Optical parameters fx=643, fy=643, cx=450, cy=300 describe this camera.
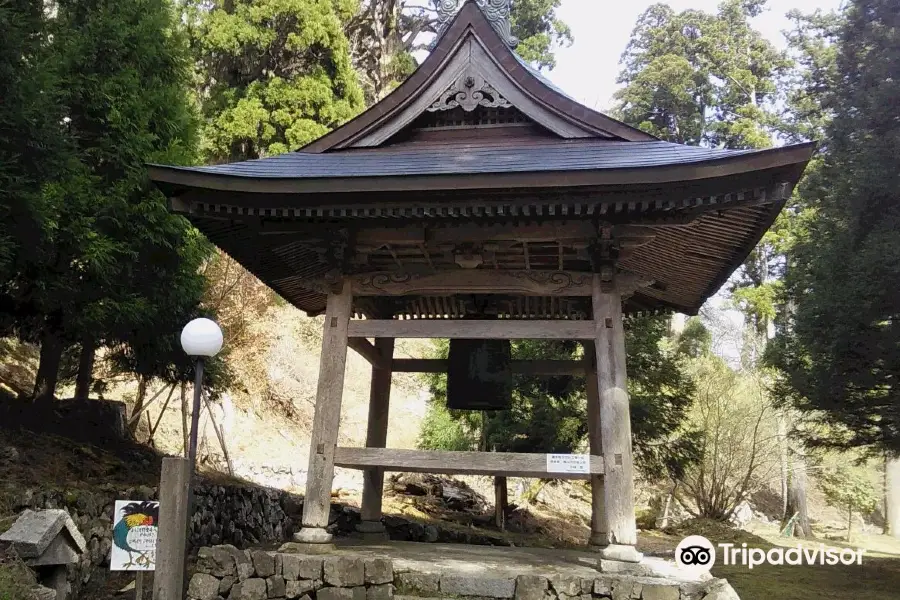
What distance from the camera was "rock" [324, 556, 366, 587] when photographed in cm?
548

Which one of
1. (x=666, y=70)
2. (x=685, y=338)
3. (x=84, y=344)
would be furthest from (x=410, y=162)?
(x=666, y=70)

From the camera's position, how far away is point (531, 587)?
523cm

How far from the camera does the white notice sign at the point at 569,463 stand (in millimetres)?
5840

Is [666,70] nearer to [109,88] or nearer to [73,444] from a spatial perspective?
[109,88]

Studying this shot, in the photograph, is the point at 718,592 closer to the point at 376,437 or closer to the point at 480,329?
the point at 480,329

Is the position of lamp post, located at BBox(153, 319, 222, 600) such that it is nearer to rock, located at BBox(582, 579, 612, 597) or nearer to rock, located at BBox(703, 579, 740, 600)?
rock, located at BBox(582, 579, 612, 597)

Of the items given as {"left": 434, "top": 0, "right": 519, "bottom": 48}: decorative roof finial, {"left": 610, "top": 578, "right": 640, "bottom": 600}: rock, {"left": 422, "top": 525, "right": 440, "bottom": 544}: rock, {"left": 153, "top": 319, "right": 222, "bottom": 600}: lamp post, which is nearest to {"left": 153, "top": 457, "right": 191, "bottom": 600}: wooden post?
{"left": 153, "top": 319, "right": 222, "bottom": 600}: lamp post

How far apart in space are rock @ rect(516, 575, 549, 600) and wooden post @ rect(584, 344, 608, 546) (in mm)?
2840

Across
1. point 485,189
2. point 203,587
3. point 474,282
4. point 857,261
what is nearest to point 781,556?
point 857,261

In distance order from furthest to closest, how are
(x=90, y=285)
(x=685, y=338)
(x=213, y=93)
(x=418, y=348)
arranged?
(x=418, y=348), (x=213, y=93), (x=685, y=338), (x=90, y=285)

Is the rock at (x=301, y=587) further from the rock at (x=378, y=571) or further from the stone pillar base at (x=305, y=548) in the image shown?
the rock at (x=378, y=571)

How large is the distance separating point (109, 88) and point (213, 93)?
33.2 ft

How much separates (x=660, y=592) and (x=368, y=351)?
14.3 feet

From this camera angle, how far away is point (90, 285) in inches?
299
